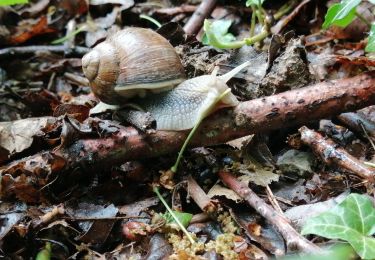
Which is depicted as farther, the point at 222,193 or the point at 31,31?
the point at 31,31

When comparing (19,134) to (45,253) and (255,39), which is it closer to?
(45,253)

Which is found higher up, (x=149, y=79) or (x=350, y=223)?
(x=149, y=79)

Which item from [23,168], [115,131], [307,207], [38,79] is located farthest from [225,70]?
[38,79]

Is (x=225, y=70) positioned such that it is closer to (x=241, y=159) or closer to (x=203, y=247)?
(x=241, y=159)

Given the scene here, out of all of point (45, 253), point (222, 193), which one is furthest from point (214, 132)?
point (45, 253)

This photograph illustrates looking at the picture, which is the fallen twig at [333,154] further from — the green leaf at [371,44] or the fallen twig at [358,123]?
the green leaf at [371,44]

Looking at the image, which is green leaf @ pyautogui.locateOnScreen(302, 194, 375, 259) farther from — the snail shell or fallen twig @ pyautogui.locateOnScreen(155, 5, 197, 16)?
fallen twig @ pyautogui.locateOnScreen(155, 5, 197, 16)
